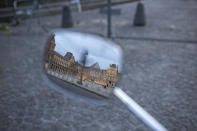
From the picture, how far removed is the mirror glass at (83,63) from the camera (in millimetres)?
983

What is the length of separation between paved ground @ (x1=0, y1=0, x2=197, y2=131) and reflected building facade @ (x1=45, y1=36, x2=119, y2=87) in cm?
125

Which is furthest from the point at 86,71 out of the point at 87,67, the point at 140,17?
the point at 140,17

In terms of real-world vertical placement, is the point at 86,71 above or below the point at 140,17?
above

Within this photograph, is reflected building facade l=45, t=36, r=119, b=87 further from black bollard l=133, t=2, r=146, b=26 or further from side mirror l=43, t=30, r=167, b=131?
black bollard l=133, t=2, r=146, b=26

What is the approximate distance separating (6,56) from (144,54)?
8.76 ft

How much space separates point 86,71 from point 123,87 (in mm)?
2139

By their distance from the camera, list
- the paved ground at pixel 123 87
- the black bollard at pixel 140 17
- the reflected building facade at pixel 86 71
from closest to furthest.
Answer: the reflected building facade at pixel 86 71
the paved ground at pixel 123 87
the black bollard at pixel 140 17

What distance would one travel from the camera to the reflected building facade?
977mm

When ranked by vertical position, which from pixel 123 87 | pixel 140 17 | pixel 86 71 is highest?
pixel 86 71

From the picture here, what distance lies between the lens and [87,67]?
0.98 metres

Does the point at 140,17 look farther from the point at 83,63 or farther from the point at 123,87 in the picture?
the point at 83,63

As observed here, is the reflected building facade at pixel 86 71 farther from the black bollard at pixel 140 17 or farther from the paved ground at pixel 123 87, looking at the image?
the black bollard at pixel 140 17

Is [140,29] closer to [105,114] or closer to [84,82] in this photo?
[105,114]

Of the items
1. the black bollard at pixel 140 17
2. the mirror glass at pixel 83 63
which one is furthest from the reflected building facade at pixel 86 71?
the black bollard at pixel 140 17
